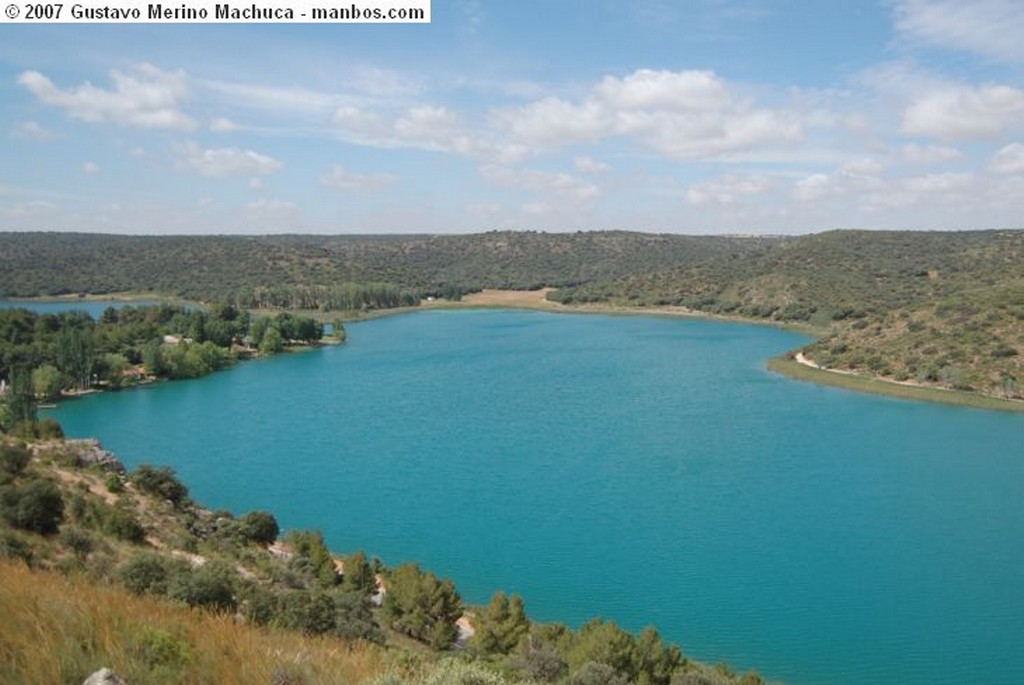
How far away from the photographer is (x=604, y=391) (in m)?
60.0

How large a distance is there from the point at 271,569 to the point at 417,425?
Result: 2694cm

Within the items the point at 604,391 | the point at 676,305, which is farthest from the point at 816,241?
the point at 604,391

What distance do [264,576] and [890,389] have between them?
169 feet

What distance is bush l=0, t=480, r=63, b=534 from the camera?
62.6 feet

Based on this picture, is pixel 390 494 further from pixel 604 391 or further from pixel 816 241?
pixel 816 241

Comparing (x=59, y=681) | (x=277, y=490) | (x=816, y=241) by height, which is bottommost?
(x=277, y=490)

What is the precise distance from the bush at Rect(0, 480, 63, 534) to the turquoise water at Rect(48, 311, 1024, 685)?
10997 mm

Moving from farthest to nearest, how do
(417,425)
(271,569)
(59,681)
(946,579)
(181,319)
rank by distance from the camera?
(181,319) → (417,425) → (946,579) → (271,569) → (59,681)

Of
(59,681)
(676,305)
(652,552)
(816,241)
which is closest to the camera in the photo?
(59,681)

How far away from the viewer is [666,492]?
34781 mm

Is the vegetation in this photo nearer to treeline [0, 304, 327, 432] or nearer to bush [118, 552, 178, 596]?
treeline [0, 304, 327, 432]

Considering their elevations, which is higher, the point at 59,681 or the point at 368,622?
the point at 59,681

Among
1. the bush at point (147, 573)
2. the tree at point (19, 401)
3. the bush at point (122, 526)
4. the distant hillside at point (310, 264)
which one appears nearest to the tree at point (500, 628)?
the bush at point (147, 573)

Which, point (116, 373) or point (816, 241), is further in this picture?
point (816, 241)
